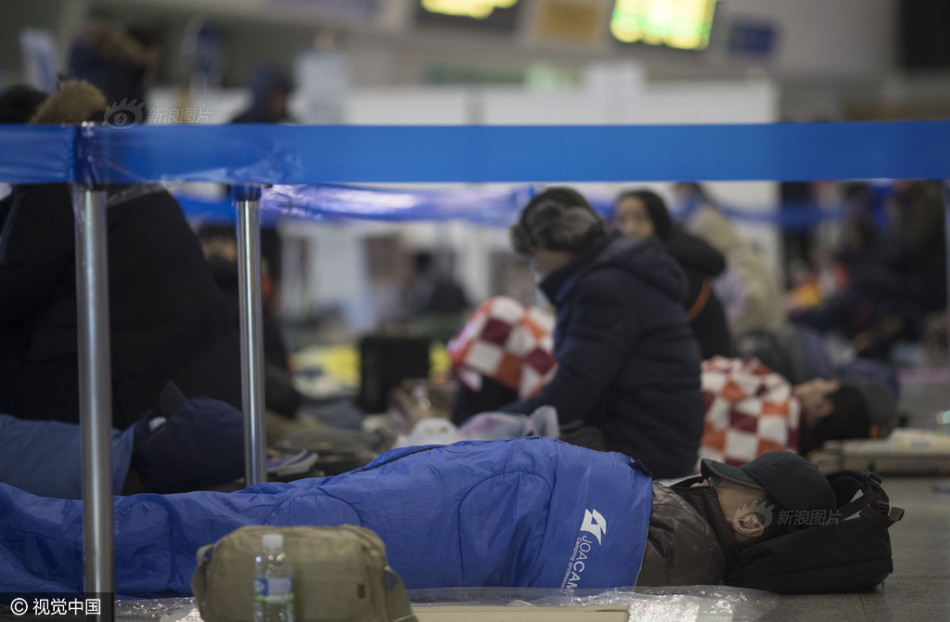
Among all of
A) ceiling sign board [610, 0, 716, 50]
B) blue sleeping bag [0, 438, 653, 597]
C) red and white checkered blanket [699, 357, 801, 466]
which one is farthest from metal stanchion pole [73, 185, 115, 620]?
ceiling sign board [610, 0, 716, 50]

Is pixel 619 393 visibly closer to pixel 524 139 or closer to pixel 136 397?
pixel 524 139

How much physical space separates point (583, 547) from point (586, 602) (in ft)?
0.33

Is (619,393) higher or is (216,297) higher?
(216,297)

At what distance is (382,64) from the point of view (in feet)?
37.5

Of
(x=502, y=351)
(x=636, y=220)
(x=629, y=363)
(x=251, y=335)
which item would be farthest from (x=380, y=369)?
(x=251, y=335)

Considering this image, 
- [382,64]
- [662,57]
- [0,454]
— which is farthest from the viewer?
[662,57]

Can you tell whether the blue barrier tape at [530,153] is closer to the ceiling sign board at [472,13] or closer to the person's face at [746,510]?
the person's face at [746,510]

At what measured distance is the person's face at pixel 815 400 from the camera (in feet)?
11.7

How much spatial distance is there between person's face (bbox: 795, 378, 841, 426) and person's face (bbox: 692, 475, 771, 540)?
5.10ft

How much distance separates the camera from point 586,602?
198 cm

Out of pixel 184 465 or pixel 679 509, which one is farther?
pixel 184 465

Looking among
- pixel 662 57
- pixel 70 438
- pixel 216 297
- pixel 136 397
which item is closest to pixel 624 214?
pixel 216 297

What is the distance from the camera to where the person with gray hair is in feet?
9.36

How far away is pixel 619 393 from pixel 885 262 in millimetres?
5019
